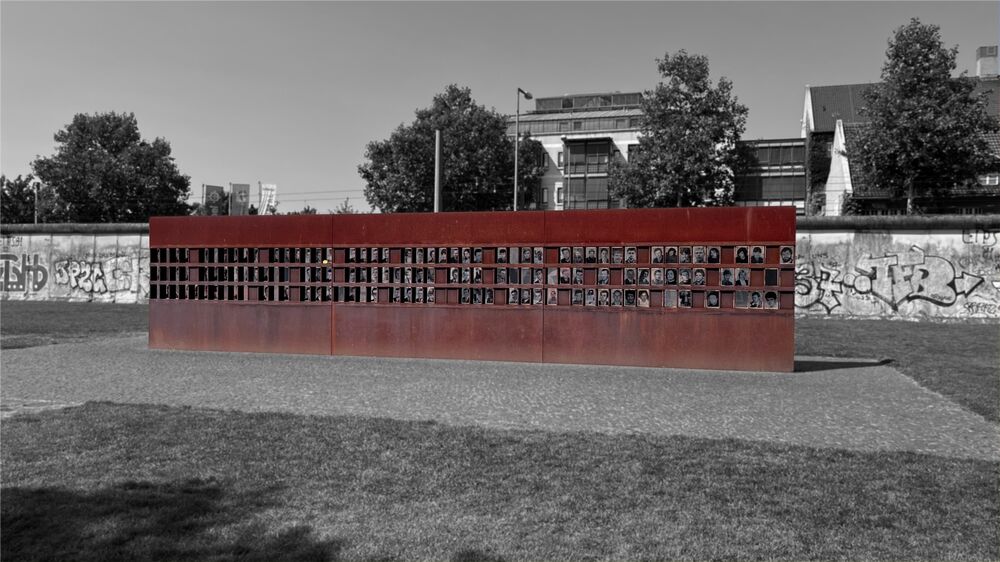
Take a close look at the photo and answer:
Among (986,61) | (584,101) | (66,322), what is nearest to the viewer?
(66,322)

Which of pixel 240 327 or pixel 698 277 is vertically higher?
pixel 698 277


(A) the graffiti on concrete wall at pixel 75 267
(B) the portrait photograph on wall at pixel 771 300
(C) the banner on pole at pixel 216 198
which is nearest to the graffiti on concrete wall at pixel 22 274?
(A) the graffiti on concrete wall at pixel 75 267

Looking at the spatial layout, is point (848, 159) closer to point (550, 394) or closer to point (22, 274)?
point (550, 394)

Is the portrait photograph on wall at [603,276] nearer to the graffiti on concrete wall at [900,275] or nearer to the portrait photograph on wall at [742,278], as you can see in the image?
the portrait photograph on wall at [742,278]

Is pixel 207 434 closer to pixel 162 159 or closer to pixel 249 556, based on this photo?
pixel 249 556

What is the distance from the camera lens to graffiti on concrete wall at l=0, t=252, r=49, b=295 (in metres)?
35.2

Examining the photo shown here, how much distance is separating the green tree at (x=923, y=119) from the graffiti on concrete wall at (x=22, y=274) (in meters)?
39.7

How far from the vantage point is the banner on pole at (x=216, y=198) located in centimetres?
5541

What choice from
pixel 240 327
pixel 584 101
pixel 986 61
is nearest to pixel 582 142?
pixel 584 101

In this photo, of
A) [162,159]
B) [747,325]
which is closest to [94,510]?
[747,325]

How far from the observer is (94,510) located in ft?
15.9

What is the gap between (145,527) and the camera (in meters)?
4.57

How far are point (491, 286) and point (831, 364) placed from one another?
21.0 ft

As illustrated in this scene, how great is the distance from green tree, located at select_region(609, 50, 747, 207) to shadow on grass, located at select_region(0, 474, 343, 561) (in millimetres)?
44614
